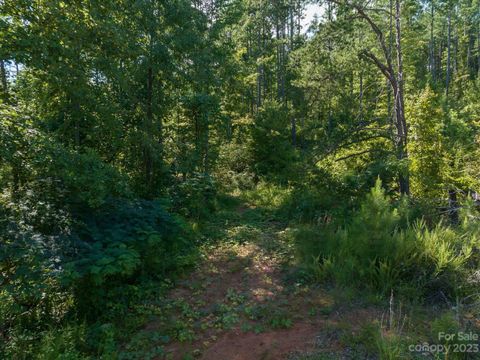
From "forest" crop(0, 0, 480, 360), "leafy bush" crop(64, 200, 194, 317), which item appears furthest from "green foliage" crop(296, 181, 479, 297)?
"leafy bush" crop(64, 200, 194, 317)

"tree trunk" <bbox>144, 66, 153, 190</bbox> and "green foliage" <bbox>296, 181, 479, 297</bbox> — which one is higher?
"tree trunk" <bbox>144, 66, 153, 190</bbox>

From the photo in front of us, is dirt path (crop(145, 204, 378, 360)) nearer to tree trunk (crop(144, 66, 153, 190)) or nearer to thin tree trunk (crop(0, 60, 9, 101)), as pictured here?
tree trunk (crop(144, 66, 153, 190))

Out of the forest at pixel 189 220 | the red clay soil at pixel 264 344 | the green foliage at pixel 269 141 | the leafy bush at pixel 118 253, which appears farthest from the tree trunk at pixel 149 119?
the green foliage at pixel 269 141

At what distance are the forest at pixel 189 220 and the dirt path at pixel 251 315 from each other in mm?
27

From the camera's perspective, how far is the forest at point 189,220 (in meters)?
3.63

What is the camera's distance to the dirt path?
3.59 metres

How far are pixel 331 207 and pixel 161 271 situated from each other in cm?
429

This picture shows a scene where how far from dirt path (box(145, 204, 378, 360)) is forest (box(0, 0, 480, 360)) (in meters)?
0.03

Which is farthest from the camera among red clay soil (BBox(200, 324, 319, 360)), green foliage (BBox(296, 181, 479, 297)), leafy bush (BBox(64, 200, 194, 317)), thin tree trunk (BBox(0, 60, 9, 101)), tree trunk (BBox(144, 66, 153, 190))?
tree trunk (BBox(144, 66, 153, 190))

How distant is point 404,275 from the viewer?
14.8 feet

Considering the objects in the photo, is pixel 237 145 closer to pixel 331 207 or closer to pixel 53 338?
pixel 331 207

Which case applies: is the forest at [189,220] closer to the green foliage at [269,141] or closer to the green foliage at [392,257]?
the green foliage at [392,257]

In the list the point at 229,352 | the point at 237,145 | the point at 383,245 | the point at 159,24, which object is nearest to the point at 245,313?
the point at 229,352

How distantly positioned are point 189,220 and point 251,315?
4484mm
